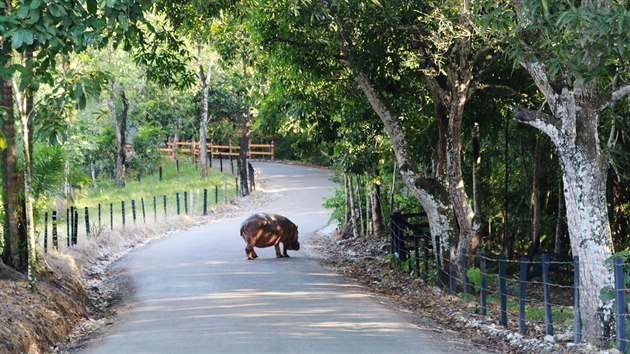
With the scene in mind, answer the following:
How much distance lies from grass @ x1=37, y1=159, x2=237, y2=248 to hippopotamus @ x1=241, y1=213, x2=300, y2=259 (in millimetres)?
7978

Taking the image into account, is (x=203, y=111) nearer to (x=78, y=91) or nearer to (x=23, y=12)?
(x=78, y=91)

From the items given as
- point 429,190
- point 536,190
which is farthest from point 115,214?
point 429,190

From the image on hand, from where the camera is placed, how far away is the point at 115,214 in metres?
34.1

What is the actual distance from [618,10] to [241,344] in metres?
6.02

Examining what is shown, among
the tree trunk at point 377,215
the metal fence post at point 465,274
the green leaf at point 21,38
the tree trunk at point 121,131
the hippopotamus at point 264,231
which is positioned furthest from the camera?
the tree trunk at point 121,131

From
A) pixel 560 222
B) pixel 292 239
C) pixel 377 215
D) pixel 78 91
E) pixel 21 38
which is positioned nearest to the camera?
pixel 21 38

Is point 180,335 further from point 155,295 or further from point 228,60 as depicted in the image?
point 228,60

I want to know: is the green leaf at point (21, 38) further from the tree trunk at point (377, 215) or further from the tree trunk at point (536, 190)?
the tree trunk at point (377, 215)

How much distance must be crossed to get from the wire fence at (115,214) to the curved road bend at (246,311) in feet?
5.68

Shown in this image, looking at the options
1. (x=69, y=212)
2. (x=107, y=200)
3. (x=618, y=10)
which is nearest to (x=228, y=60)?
(x=69, y=212)

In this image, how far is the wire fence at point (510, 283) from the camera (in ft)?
37.4

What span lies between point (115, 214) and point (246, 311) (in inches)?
828

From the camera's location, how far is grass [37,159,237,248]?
34.4m

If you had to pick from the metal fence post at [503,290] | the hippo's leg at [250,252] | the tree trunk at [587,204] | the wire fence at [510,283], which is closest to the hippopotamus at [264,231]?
the hippo's leg at [250,252]
